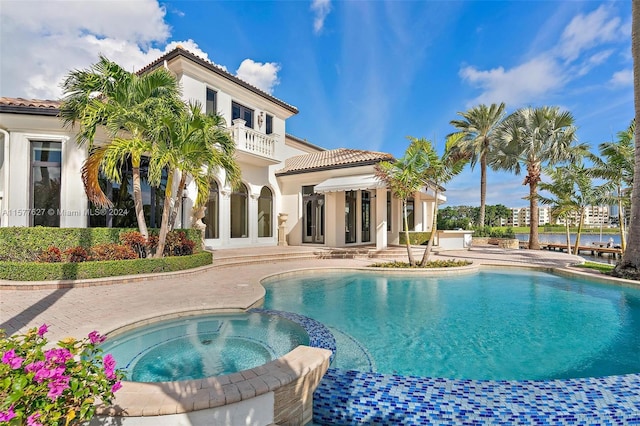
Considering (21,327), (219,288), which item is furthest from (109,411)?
(219,288)

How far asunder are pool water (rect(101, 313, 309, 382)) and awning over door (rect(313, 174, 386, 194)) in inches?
587

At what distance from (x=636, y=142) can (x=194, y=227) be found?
23.8 meters

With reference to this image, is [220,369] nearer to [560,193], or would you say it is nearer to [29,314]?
[29,314]

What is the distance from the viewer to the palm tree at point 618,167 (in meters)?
17.3

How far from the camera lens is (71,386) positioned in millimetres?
2768

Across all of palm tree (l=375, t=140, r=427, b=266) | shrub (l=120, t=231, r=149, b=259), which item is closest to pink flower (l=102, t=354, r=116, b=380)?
shrub (l=120, t=231, r=149, b=259)

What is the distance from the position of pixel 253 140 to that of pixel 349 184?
810cm

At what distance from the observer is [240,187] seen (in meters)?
24.0

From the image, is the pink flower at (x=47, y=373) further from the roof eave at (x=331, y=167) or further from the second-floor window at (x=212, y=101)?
the second-floor window at (x=212, y=101)

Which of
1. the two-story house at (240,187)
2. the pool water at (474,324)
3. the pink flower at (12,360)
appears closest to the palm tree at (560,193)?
the two-story house at (240,187)

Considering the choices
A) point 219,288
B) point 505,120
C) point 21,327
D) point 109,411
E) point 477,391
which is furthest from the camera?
point 505,120

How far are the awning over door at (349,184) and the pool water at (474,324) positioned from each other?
8.66 meters

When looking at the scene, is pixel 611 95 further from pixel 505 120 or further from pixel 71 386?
pixel 71 386

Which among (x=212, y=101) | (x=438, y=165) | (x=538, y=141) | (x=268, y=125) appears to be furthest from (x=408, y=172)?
(x=538, y=141)
